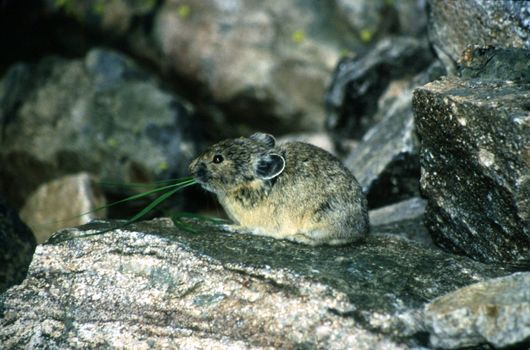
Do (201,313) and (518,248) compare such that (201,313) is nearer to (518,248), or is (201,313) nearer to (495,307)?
(495,307)

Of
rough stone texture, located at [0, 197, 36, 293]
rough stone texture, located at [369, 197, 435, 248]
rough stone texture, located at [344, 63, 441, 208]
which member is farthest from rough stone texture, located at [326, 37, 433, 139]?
rough stone texture, located at [0, 197, 36, 293]

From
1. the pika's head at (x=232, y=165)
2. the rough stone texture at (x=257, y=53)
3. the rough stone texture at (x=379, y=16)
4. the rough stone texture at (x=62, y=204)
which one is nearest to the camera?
the pika's head at (x=232, y=165)

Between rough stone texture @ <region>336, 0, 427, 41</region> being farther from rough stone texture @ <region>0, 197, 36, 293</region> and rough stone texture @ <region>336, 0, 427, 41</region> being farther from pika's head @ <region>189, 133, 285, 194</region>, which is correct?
rough stone texture @ <region>0, 197, 36, 293</region>

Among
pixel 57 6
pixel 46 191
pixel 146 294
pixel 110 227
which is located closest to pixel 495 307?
pixel 146 294

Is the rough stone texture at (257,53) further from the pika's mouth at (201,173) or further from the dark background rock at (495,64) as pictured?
the pika's mouth at (201,173)

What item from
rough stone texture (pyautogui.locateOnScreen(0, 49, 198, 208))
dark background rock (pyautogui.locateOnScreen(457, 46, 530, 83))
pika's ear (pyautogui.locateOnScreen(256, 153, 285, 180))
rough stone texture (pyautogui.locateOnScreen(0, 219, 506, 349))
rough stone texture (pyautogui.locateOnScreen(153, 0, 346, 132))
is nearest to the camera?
rough stone texture (pyautogui.locateOnScreen(0, 219, 506, 349))

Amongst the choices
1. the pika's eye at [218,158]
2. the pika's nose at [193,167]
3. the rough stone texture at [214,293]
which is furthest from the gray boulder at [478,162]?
the pika's nose at [193,167]
